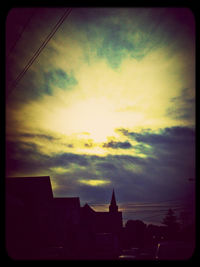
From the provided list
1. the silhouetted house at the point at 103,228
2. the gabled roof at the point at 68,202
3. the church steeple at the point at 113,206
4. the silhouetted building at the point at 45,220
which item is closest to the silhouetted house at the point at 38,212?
the silhouetted building at the point at 45,220

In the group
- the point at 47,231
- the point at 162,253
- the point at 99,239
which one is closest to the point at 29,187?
the point at 47,231

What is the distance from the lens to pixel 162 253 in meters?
7.27

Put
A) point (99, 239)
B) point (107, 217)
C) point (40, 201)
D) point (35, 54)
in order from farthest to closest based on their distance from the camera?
point (107, 217) < point (99, 239) < point (40, 201) < point (35, 54)

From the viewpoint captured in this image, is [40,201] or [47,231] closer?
[47,231]

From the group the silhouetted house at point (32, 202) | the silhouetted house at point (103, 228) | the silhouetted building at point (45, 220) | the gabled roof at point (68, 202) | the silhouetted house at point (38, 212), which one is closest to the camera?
the silhouetted building at point (45, 220)

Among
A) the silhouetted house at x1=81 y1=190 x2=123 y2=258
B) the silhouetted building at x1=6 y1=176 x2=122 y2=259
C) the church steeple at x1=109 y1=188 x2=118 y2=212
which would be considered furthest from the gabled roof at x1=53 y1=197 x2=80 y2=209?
the church steeple at x1=109 y1=188 x2=118 y2=212

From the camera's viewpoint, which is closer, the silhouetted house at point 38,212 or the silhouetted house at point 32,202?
the silhouetted house at point 32,202

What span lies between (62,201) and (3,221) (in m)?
39.1

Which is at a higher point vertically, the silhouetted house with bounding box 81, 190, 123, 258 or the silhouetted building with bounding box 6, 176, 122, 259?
the silhouetted building with bounding box 6, 176, 122, 259

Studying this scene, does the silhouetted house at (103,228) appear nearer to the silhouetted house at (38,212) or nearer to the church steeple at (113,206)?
the church steeple at (113,206)

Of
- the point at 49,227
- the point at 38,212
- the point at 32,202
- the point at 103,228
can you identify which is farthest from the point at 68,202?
the point at 103,228

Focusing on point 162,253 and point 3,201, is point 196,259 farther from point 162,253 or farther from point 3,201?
point 162,253

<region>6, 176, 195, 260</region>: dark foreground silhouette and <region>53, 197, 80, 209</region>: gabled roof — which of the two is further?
<region>53, 197, 80, 209</region>: gabled roof

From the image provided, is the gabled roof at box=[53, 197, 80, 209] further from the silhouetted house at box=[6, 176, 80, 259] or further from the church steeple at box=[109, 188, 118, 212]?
the church steeple at box=[109, 188, 118, 212]
